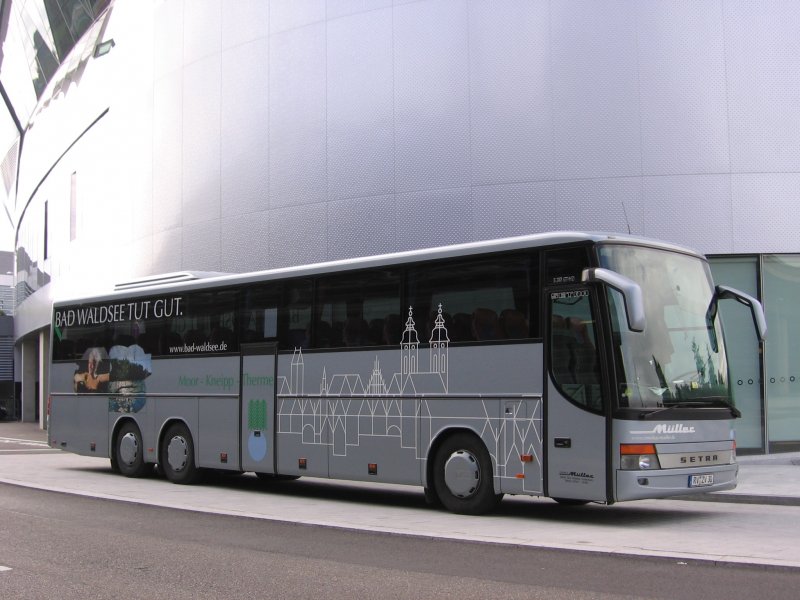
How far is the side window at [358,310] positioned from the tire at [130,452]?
18.2ft

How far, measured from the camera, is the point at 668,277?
11.8 metres

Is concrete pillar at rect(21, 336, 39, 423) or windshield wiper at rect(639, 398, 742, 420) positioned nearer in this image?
windshield wiper at rect(639, 398, 742, 420)

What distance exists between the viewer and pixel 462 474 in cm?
1231

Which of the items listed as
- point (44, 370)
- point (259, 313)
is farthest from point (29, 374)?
point (259, 313)

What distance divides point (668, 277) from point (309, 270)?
17.7 feet

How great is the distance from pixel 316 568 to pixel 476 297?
4.77 meters

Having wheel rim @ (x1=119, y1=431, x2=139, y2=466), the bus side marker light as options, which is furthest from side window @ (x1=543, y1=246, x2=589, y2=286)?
wheel rim @ (x1=119, y1=431, x2=139, y2=466)

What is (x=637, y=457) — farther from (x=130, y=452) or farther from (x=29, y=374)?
(x=29, y=374)

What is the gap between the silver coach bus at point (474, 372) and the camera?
433 inches

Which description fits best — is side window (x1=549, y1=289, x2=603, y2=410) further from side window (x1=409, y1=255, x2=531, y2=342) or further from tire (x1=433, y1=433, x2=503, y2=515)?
tire (x1=433, y1=433, x2=503, y2=515)

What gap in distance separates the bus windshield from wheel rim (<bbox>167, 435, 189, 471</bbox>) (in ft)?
29.3

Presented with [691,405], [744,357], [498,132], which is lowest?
[691,405]

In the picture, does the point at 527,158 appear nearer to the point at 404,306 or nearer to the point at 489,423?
the point at 404,306

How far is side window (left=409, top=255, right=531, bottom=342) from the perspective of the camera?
1183 centimetres
